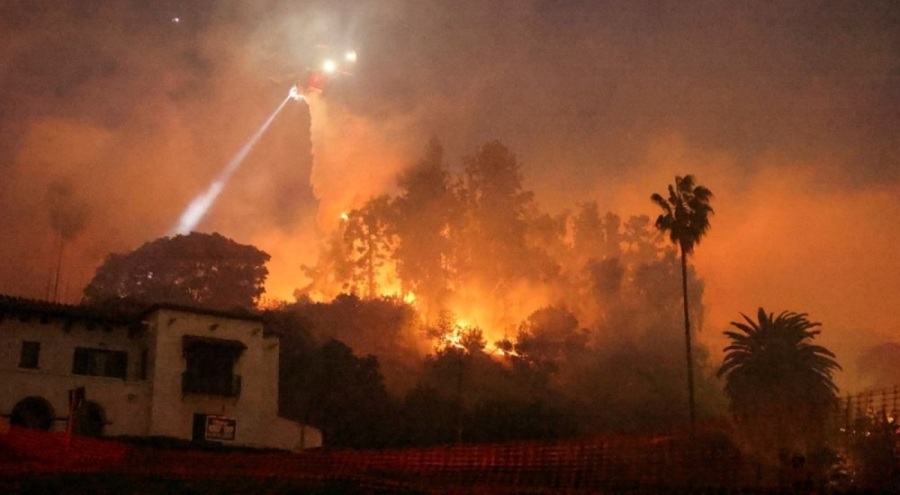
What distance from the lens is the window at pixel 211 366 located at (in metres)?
42.6

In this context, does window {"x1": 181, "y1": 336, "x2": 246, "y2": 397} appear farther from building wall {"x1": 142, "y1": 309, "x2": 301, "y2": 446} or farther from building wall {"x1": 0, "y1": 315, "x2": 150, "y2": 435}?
building wall {"x1": 0, "y1": 315, "x2": 150, "y2": 435}

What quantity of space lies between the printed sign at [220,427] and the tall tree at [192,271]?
3891 cm

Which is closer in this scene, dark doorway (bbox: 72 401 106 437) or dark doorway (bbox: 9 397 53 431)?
dark doorway (bbox: 9 397 53 431)

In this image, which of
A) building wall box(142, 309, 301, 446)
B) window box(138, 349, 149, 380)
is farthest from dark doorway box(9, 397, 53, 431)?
window box(138, 349, 149, 380)

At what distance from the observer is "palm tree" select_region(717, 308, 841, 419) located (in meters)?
42.2

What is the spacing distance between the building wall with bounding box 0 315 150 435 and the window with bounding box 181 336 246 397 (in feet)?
7.55

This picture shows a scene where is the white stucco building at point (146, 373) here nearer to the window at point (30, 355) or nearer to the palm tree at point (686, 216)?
the window at point (30, 355)

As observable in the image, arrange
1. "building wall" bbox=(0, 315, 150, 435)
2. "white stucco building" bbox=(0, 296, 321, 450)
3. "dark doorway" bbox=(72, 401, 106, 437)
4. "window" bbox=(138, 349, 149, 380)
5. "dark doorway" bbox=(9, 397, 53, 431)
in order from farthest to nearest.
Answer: "window" bbox=(138, 349, 149, 380) < "white stucco building" bbox=(0, 296, 321, 450) < "dark doorway" bbox=(72, 401, 106, 437) < "building wall" bbox=(0, 315, 150, 435) < "dark doorway" bbox=(9, 397, 53, 431)

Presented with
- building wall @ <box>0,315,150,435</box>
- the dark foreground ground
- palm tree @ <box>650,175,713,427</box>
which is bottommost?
the dark foreground ground

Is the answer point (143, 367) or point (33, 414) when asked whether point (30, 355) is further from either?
point (143, 367)

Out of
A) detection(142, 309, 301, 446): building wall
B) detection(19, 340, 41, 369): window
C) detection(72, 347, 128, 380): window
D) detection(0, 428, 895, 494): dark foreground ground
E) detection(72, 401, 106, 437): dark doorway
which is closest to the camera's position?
detection(0, 428, 895, 494): dark foreground ground

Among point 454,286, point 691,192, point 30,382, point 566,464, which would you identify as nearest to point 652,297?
point 454,286

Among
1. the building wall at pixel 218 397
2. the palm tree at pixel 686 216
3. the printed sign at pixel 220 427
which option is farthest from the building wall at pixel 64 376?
the palm tree at pixel 686 216

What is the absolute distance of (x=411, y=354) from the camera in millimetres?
83312
